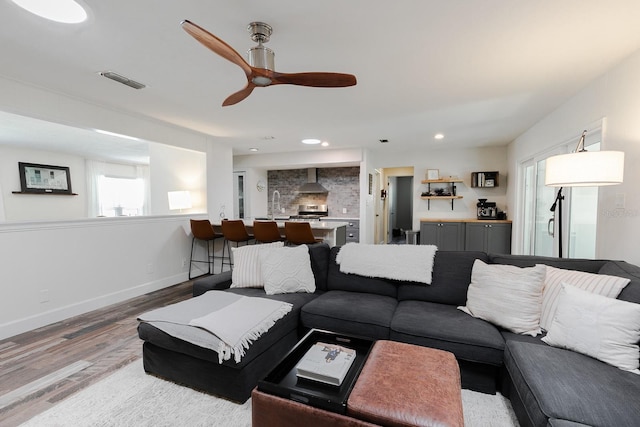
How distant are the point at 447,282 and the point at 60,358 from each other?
3159 millimetres

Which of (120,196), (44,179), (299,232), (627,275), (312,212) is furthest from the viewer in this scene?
(312,212)

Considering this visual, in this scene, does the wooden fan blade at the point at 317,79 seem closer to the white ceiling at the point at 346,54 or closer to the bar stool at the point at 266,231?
the white ceiling at the point at 346,54

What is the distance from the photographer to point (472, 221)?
5.56 meters

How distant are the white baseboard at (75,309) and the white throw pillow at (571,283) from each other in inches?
169

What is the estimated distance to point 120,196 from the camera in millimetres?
6980

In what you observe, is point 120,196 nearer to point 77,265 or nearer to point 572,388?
point 77,265

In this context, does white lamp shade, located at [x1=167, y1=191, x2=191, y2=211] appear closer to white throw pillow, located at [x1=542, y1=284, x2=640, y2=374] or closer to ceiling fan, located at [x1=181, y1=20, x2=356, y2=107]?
ceiling fan, located at [x1=181, y1=20, x2=356, y2=107]

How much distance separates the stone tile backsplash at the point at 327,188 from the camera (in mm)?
7129

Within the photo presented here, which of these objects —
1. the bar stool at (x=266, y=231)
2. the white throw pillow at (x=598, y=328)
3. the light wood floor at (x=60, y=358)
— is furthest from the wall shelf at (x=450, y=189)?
the light wood floor at (x=60, y=358)

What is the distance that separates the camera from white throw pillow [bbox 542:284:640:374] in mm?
1414

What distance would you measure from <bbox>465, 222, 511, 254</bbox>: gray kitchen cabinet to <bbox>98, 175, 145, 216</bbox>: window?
7.56m

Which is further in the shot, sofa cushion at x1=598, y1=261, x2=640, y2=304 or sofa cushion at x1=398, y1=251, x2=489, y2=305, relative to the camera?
sofa cushion at x1=398, y1=251, x2=489, y2=305

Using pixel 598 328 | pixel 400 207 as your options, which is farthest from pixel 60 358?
pixel 400 207

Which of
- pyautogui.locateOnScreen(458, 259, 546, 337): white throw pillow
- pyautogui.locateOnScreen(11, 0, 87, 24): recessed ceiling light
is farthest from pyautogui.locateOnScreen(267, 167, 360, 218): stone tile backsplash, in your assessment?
pyautogui.locateOnScreen(11, 0, 87, 24): recessed ceiling light
